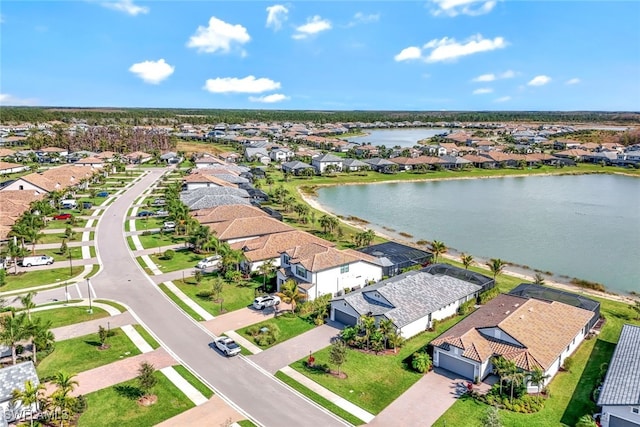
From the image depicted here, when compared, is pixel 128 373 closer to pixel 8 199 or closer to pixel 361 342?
pixel 361 342

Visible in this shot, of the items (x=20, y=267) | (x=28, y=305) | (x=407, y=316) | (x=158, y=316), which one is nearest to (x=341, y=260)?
(x=407, y=316)

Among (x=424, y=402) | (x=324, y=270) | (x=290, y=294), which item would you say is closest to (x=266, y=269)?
(x=324, y=270)

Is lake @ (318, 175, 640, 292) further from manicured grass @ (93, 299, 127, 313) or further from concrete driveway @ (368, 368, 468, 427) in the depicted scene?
manicured grass @ (93, 299, 127, 313)

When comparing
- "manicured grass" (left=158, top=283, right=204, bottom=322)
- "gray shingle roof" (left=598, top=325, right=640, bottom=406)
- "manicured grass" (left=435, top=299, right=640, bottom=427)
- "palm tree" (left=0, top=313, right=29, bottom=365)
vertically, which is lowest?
"manicured grass" (left=435, top=299, right=640, bottom=427)

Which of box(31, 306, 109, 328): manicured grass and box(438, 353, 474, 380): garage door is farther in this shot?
box(31, 306, 109, 328): manicured grass

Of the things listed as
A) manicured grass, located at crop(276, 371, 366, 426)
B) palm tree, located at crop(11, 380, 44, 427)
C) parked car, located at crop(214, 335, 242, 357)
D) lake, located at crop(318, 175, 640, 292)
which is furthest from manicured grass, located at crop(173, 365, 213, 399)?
lake, located at crop(318, 175, 640, 292)

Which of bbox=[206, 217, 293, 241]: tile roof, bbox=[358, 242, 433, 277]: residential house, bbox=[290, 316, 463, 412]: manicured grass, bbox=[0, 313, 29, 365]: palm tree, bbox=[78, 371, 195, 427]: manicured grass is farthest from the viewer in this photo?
bbox=[206, 217, 293, 241]: tile roof

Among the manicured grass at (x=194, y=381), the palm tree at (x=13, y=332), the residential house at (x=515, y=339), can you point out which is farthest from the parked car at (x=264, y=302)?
the palm tree at (x=13, y=332)
